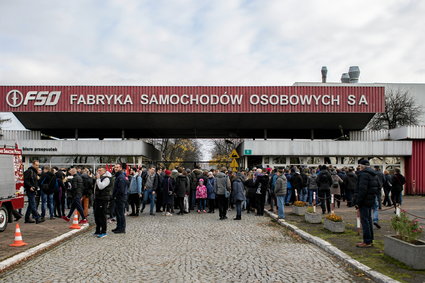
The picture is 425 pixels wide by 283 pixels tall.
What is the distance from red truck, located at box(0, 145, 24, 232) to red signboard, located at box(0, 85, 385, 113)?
58.5 feet

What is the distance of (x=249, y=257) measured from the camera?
9055 millimetres

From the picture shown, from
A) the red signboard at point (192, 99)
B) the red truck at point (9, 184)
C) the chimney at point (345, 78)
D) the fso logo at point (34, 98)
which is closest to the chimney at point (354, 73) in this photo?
→ the chimney at point (345, 78)

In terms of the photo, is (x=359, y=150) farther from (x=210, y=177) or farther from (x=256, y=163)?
(x=210, y=177)

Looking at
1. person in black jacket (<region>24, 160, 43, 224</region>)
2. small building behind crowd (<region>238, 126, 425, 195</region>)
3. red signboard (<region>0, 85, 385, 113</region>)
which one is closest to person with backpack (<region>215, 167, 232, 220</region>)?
person in black jacket (<region>24, 160, 43, 224</region>)

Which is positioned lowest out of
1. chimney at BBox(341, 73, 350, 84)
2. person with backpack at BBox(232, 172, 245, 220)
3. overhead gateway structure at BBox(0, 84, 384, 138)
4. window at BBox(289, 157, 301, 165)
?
person with backpack at BBox(232, 172, 245, 220)

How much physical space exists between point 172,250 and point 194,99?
912 inches

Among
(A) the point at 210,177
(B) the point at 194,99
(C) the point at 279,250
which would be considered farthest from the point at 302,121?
(C) the point at 279,250

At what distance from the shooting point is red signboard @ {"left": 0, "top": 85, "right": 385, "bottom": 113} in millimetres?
31969

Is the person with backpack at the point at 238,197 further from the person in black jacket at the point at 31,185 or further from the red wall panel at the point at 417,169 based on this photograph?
the red wall panel at the point at 417,169

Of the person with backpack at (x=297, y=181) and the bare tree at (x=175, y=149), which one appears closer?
the person with backpack at (x=297, y=181)

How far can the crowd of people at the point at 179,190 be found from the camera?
39.3 feet

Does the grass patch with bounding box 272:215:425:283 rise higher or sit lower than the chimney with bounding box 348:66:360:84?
lower

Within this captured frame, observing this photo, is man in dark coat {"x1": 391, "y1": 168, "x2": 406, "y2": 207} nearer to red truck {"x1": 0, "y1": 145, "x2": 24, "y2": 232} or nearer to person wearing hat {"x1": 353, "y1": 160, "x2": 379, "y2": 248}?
person wearing hat {"x1": 353, "y1": 160, "x2": 379, "y2": 248}

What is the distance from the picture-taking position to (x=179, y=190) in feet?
59.0
